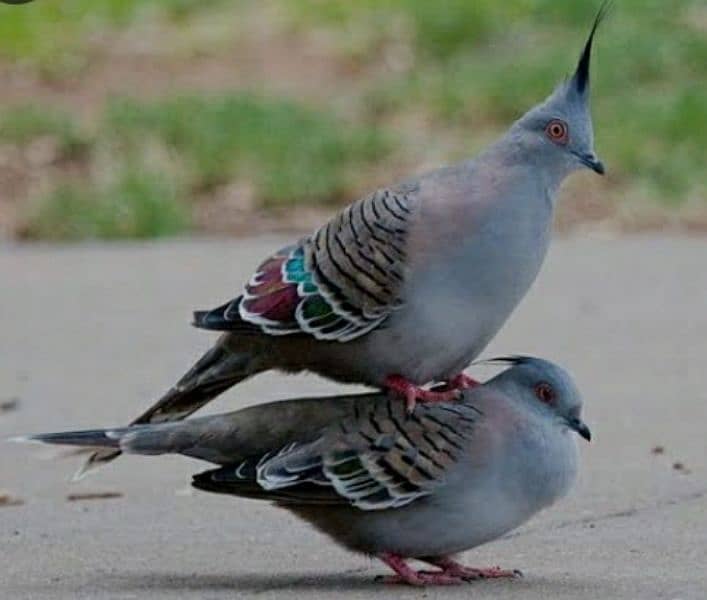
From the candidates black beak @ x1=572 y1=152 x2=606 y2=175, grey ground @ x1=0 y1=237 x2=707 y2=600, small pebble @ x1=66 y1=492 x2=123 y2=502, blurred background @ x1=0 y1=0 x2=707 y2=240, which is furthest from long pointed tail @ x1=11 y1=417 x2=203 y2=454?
blurred background @ x1=0 y1=0 x2=707 y2=240

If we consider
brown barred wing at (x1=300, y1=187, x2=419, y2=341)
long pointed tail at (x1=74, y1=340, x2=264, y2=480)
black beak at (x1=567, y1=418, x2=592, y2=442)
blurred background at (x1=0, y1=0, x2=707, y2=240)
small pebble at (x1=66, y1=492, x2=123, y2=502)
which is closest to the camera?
black beak at (x1=567, y1=418, x2=592, y2=442)

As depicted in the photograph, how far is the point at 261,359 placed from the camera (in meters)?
5.80

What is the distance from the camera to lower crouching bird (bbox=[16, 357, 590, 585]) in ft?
17.4

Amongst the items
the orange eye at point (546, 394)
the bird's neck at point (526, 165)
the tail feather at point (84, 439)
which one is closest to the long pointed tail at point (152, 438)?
the tail feather at point (84, 439)

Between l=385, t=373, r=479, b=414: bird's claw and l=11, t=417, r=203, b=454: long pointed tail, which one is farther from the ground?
l=385, t=373, r=479, b=414: bird's claw

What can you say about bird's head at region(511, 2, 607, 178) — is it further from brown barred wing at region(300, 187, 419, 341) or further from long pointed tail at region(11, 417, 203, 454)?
long pointed tail at region(11, 417, 203, 454)

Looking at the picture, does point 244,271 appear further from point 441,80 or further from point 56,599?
point 56,599

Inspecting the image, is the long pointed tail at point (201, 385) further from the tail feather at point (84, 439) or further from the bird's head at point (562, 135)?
the bird's head at point (562, 135)

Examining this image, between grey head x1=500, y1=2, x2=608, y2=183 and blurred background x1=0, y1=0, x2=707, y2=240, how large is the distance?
7439 mm

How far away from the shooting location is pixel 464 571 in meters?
5.47

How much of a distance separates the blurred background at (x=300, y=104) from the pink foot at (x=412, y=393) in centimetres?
756

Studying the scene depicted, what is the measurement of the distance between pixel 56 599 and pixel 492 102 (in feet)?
34.9

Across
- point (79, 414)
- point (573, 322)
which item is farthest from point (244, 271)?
point (79, 414)

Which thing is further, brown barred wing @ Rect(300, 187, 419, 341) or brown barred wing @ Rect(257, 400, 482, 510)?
brown barred wing @ Rect(300, 187, 419, 341)
